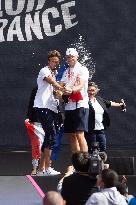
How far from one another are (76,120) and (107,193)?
3.01 meters

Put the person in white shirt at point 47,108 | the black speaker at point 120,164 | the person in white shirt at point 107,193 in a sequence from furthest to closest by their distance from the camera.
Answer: the person in white shirt at point 47,108 → the black speaker at point 120,164 → the person in white shirt at point 107,193

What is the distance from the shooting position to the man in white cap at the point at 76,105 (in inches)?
334


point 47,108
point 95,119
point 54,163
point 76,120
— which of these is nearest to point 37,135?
point 95,119

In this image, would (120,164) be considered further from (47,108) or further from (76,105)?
(47,108)

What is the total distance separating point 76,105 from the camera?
852cm

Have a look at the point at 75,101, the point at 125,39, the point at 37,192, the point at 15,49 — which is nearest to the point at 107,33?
the point at 125,39

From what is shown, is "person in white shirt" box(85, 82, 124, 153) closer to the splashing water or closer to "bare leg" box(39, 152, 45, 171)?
"bare leg" box(39, 152, 45, 171)

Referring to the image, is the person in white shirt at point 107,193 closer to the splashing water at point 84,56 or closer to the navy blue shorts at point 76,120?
the navy blue shorts at point 76,120

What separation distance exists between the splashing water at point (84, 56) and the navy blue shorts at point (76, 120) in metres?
3.22

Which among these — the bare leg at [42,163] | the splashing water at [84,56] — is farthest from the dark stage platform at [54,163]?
the splashing water at [84,56]

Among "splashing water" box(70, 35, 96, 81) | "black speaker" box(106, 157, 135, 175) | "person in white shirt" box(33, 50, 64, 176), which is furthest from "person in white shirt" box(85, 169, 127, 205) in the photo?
"splashing water" box(70, 35, 96, 81)

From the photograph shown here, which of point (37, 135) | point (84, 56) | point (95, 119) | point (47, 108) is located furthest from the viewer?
point (84, 56)

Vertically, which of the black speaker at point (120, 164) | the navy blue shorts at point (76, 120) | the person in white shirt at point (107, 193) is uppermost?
the person in white shirt at point (107, 193)

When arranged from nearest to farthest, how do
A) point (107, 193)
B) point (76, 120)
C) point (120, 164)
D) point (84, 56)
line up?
point (107, 193)
point (120, 164)
point (76, 120)
point (84, 56)
